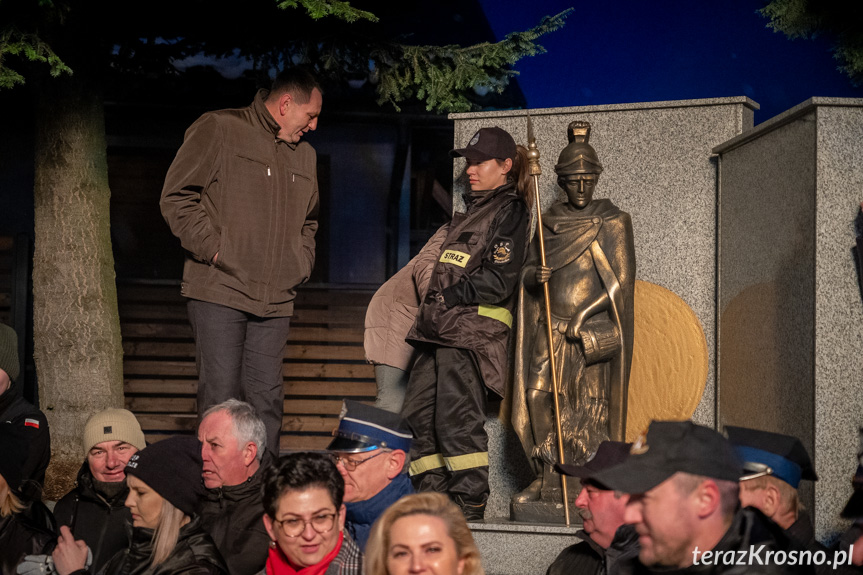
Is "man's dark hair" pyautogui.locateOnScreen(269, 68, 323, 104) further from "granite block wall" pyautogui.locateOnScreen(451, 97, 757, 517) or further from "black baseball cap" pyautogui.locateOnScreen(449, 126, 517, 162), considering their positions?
"granite block wall" pyautogui.locateOnScreen(451, 97, 757, 517)

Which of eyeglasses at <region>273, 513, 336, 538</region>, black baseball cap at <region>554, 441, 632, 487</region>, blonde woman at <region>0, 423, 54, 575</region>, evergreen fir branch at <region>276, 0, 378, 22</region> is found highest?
evergreen fir branch at <region>276, 0, 378, 22</region>

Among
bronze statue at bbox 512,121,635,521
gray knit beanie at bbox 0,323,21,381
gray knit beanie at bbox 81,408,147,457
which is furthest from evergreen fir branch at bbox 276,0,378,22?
gray knit beanie at bbox 81,408,147,457

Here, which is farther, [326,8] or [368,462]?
[326,8]

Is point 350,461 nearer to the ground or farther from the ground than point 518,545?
farther from the ground

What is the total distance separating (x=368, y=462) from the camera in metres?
3.99

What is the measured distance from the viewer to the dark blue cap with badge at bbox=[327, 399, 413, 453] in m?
4.04

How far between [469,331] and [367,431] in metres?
1.12

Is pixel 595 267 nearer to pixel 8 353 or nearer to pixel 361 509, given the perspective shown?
pixel 361 509


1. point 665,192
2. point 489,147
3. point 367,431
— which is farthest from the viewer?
point 665,192

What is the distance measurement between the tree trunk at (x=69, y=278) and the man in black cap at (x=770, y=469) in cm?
527

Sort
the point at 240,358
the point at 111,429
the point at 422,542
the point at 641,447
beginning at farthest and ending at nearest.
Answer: the point at 240,358 → the point at 111,429 → the point at 422,542 → the point at 641,447

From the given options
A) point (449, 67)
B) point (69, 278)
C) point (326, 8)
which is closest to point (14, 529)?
point (69, 278)

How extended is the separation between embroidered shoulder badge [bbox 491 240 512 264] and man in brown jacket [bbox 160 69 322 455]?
0.97m

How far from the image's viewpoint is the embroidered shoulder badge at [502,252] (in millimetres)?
5074
